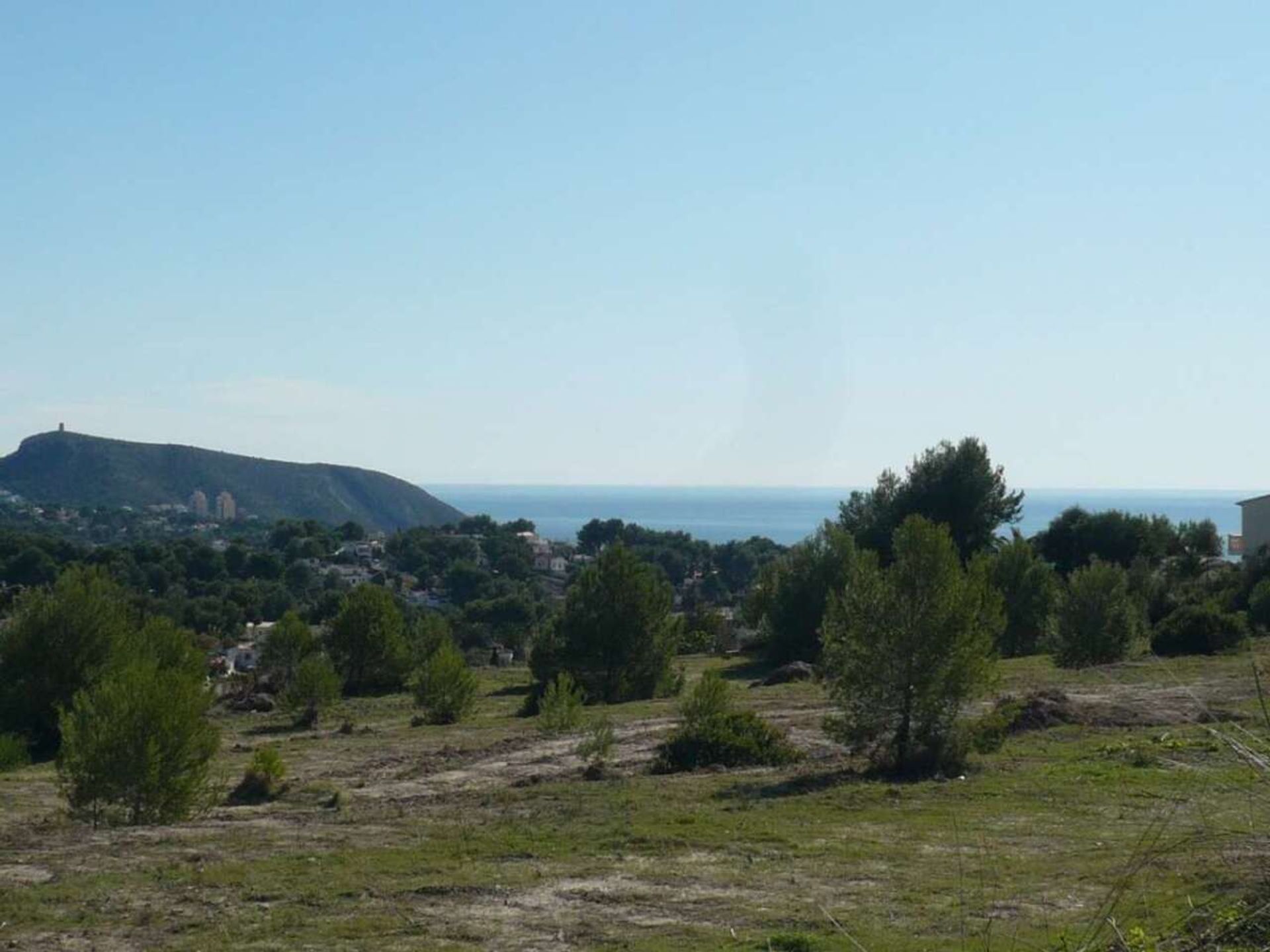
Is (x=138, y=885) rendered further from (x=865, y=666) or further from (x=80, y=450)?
(x=80, y=450)

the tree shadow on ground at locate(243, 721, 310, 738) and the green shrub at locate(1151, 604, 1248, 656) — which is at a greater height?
the green shrub at locate(1151, 604, 1248, 656)

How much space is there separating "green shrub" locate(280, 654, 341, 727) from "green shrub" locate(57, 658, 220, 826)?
16023 mm

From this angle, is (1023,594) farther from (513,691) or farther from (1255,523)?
(1255,523)

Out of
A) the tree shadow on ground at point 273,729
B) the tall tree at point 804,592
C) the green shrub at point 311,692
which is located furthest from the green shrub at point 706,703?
the tall tree at point 804,592

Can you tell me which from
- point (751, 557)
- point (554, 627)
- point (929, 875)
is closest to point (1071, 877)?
point (929, 875)

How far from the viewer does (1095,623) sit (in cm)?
3497

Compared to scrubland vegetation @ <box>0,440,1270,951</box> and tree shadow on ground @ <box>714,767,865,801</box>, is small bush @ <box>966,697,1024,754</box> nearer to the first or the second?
scrubland vegetation @ <box>0,440,1270,951</box>

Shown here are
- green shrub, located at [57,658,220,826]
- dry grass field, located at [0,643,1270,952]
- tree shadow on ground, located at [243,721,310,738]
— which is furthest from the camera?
tree shadow on ground, located at [243,721,310,738]

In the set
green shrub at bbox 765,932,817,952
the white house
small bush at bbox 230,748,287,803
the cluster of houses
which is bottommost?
the cluster of houses

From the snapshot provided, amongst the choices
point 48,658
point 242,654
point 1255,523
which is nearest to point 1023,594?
point 1255,523

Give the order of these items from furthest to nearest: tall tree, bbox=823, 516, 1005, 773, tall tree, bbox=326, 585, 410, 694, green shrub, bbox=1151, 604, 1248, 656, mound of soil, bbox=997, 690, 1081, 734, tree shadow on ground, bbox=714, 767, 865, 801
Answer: tall tree, bbox=326, 585, 410, 694, green shrub, bbox=1151, 604, 1248, 656, mound of soil, bbox=997, 690, 1081, 734, tall tree, bbox=823, 516, 1005, 773, tree shadow on ground, bbox=714, 767, 865, 801

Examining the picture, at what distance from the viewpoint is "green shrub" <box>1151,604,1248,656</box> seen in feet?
118

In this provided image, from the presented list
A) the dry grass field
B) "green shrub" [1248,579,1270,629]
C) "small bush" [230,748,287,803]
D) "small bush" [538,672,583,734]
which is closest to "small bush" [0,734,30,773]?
the dry grass field

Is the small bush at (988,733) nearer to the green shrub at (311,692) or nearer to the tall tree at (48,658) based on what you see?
the green shrub at (311,692)
